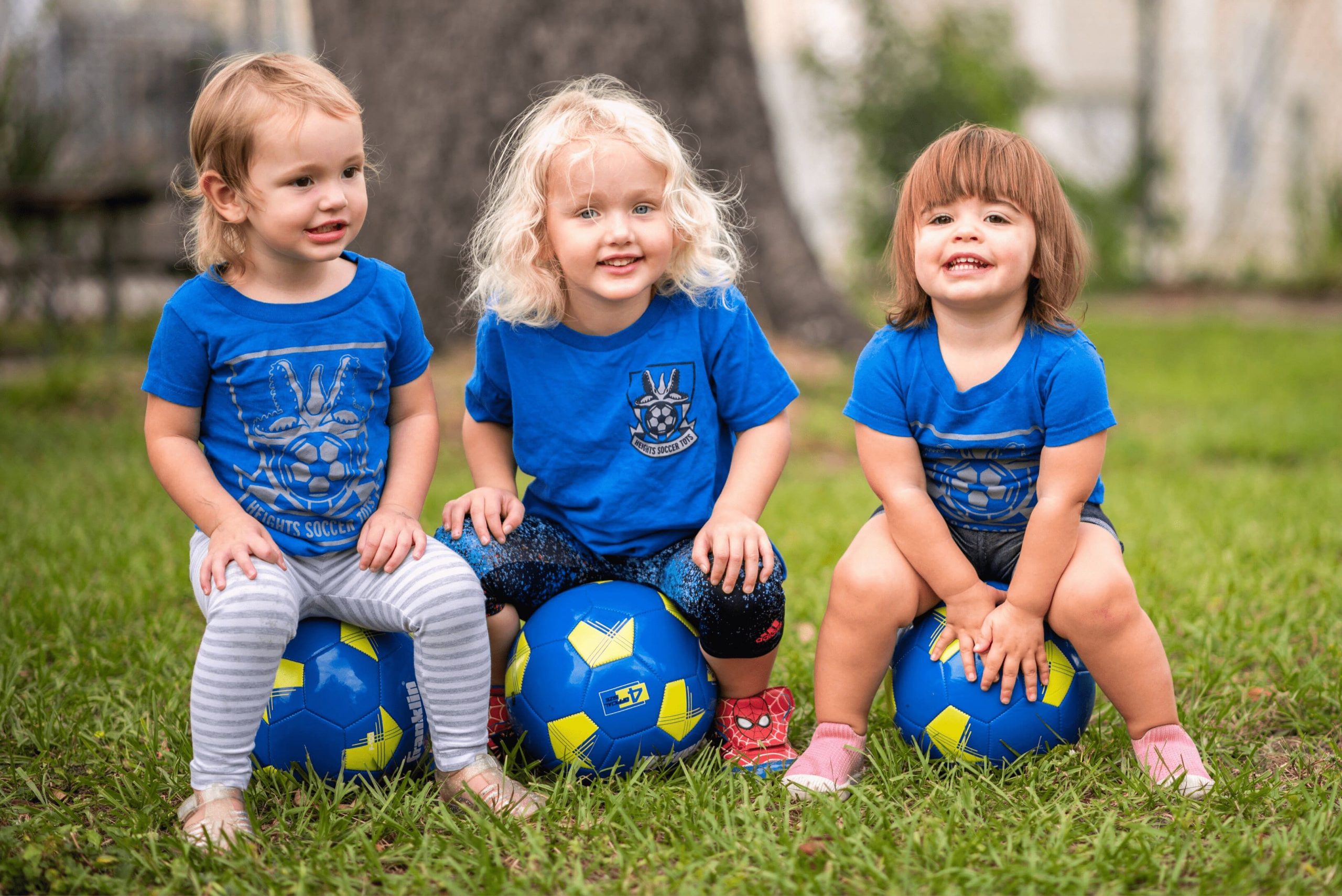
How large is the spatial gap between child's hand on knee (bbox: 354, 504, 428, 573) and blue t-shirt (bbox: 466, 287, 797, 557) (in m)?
0.39

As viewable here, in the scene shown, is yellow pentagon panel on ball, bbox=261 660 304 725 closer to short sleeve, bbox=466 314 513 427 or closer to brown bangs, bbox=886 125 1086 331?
short sleeve, bbox=466 314 513 427

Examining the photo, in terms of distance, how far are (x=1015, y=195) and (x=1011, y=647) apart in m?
0.92

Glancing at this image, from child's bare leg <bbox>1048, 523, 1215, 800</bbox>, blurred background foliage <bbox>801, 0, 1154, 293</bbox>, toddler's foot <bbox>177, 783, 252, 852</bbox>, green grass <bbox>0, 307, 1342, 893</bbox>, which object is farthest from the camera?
blurred background foliage <bbox>801, 0, 1154, 293</bbox>

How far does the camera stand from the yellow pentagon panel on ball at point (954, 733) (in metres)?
2.52

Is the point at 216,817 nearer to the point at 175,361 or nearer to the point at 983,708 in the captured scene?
the point at 175,361

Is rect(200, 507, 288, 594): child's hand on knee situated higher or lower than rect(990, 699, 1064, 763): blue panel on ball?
higher

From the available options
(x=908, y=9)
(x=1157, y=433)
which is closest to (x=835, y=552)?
(x=1157, y=433)

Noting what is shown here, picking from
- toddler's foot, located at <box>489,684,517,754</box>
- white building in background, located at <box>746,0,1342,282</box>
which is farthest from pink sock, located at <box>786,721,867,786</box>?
white building in background, located at <box>746,0,1342,282</box>

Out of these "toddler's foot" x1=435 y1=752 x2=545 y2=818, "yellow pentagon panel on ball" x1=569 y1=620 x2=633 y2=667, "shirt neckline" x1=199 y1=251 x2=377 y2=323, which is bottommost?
"toddler's foot" x1=435 y1=752 x2=545 y2=818

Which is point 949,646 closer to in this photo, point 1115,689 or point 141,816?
point 1115,689

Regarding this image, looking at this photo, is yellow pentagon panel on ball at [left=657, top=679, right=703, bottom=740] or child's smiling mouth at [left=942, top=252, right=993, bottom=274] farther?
yellow pentagon panel on ball at [left=657, top=679, right=703, bottom=740]

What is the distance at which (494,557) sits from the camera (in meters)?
2.69

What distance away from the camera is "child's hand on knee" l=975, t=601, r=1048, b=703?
8.10 feet

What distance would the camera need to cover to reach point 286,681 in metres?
2.48
